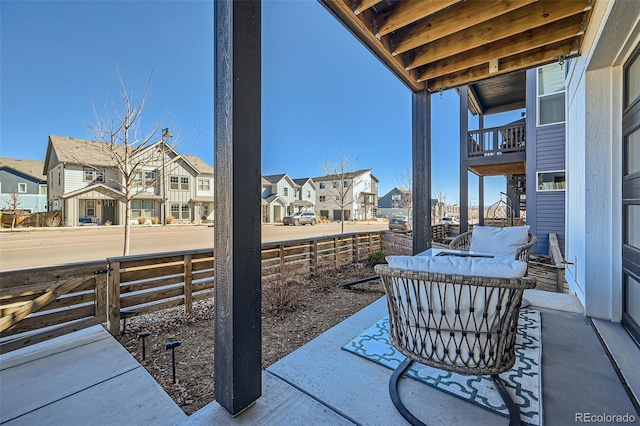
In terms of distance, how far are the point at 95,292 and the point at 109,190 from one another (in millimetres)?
17663

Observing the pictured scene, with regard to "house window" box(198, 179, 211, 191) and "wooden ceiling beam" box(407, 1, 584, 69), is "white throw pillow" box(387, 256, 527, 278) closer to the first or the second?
"wooden ceiling beam" box(407, 1, 584, 69)

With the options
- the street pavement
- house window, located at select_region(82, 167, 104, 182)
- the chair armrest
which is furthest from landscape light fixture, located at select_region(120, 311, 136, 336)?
house window, located at select_region(82, 167, 104, 182)

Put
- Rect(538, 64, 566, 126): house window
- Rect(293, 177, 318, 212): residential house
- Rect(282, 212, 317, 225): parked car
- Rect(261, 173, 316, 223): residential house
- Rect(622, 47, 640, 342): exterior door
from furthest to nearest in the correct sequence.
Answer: Rect(293, 177, 318, 212): residential house, Rect(261, 173, 316, 223): residential house, Rect(282, 212, 317, 225): parked car, Rect(538, 64, 566, 126): house window, Rect(622, 47, 640, 342): exterior door

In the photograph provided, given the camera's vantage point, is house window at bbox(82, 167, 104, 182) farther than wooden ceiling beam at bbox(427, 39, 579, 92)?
Yes

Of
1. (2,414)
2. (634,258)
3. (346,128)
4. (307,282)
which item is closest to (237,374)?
(2,414)

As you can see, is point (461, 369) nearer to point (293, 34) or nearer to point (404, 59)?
point (404, 59)

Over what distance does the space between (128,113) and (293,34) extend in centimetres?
510

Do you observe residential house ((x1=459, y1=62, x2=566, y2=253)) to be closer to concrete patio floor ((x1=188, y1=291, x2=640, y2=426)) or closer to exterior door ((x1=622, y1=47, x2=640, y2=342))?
exterior door ((x1=622, y1=47, x2=640, y2=342))

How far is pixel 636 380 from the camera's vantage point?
1709 mm

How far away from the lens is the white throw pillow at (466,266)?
1367 millimetres

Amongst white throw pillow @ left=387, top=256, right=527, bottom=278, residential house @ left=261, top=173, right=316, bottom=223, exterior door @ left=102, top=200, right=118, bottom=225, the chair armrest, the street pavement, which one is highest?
residential house @ left=261, top=173, right=316, bottom=223

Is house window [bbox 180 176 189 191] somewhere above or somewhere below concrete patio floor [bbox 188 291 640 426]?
above

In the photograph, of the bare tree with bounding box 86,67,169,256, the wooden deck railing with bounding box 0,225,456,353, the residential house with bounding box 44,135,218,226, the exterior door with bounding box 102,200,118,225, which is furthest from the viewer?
the exterior door with bounding box 102,200,118,225

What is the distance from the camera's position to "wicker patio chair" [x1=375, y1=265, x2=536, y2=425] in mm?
1335
